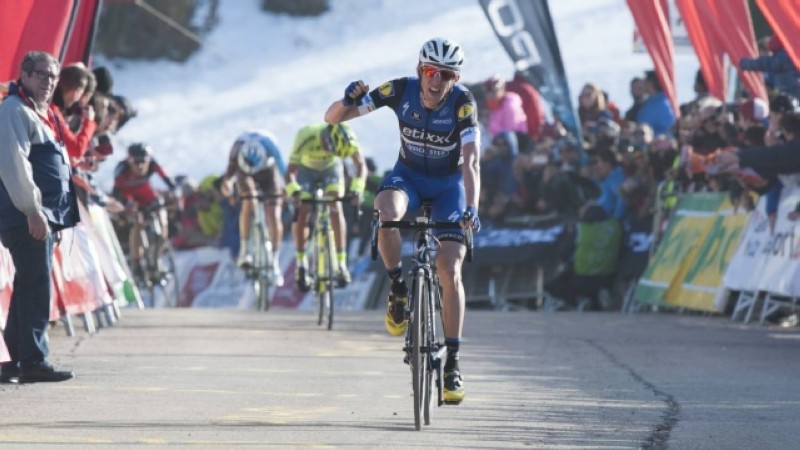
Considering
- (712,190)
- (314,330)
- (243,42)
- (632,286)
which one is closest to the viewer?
(314,330)

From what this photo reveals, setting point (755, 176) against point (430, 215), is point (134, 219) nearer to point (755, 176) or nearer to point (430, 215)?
point (755, 176)

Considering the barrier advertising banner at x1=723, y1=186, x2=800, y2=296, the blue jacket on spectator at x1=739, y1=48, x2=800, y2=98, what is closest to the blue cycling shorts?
the barrier advertising banner at x1=723, y1=186, x2=800, y2=296

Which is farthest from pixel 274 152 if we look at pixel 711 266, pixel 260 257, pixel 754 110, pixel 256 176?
pixel 754 110

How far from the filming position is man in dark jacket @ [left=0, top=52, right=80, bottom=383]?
11.5 metres

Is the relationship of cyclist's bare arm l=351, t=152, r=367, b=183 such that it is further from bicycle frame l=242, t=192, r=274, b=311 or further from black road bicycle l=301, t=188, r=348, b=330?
bicycle frame l=242, t=192, r=274, b=311

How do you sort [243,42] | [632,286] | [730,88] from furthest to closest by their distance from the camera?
[243,42]
[730,88]
[632,286]

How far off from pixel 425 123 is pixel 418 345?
1598 mm

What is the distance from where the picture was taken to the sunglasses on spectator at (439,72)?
10.9 m

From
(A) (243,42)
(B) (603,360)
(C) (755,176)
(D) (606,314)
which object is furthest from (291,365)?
(A) (243,42)

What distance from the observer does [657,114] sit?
24.5 m

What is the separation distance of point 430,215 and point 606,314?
11.0 metres

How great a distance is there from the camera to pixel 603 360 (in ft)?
48.2

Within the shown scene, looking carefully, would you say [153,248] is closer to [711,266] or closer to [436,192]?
[711,266]

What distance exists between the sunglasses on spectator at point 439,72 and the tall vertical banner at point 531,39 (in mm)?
14706
